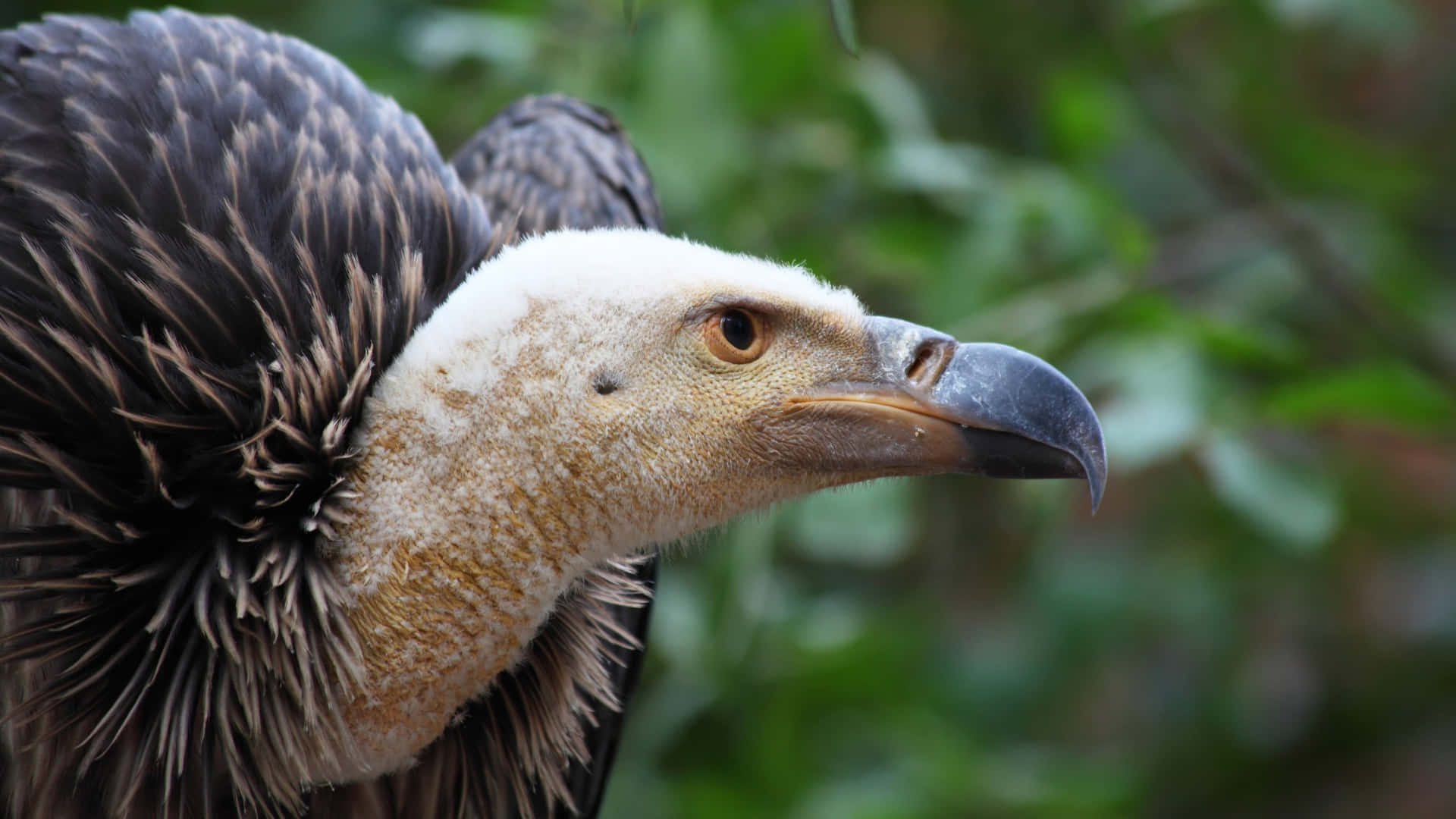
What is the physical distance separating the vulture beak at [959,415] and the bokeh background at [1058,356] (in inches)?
46.4

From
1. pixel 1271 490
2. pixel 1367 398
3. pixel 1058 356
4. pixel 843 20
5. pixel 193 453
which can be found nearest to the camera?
pixel 843 20

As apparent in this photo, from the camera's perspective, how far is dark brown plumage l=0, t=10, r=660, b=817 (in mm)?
1846

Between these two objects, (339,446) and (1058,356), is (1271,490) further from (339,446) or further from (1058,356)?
(339,446)

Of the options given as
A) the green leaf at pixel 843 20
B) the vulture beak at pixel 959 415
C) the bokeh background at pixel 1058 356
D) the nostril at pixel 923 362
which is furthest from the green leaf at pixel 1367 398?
the green leaf at pixel 843 20

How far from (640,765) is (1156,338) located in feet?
6.33

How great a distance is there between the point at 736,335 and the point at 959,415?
0.32 metres

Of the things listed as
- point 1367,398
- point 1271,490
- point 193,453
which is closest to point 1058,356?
point 1271,490

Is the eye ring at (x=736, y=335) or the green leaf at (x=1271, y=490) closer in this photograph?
the eye ring at (x=736, y=335)

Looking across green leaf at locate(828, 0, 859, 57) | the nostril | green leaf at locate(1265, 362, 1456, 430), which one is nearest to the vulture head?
the nostril

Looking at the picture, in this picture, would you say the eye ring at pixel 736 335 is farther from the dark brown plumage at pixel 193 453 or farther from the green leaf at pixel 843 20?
the green leaf at pixel 843 20

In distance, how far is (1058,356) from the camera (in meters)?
3.80

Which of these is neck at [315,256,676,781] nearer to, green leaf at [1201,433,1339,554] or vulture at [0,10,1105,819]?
vulture at [0,10,1105,819]

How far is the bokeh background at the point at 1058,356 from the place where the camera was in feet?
11.6

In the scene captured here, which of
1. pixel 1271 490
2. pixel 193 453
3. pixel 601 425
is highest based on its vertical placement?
pixel 1271 490
